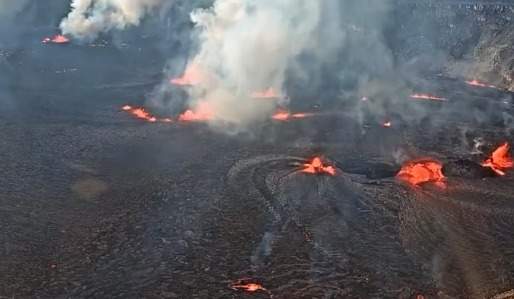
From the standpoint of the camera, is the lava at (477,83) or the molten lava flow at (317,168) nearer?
the molten lava flow at (317,168)

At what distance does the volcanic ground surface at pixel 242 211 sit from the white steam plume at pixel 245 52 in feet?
23.2

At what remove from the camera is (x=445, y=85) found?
54031mm

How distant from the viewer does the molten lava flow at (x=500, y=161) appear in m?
33.8

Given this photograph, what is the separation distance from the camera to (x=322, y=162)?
33000 millimetres

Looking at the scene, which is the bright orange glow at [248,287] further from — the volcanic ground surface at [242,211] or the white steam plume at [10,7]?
the white steam plume at [10,7]

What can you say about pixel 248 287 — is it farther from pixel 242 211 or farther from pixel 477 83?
pixel 477 83

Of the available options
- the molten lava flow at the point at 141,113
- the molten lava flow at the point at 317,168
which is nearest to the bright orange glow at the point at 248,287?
the molten lava flow at the point at 317,168

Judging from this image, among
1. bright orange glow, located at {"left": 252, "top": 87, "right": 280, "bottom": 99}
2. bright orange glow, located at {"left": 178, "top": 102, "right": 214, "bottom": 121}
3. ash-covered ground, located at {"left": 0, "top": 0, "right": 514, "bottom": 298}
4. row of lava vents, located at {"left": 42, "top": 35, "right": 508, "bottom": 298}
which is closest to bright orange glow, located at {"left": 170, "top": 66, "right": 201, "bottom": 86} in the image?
row of lava vents, located at {"left": 42, "top": 35, "right": 508, "bottom": 298}

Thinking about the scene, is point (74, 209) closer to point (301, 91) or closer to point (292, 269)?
point (292, 269)

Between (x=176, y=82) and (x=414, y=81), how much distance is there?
22902 mm

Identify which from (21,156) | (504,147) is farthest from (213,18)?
(504,147)

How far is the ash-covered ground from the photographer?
71.9ft

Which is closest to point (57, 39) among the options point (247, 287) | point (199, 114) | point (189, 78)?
point (189, 78)

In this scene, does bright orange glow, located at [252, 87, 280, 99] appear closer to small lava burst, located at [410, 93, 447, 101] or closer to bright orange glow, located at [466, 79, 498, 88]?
small lava burst, located at [410, 93, 447, 101]
